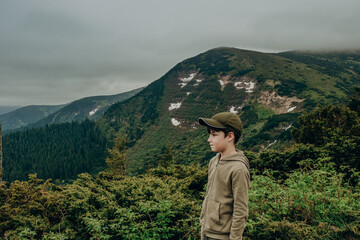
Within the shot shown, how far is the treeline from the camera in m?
80.5

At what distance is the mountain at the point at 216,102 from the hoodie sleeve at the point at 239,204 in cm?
4709

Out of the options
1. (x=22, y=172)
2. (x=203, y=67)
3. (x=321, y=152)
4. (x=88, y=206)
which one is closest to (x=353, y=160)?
(x=321, y=152)

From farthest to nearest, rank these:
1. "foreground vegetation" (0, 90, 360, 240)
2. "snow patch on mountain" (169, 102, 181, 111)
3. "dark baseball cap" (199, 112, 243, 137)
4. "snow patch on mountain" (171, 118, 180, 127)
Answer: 1. "snow patch on mountain" (169, 102, 181, 111)
2. "snow patch on mountain" (171, 118, 180, 127)
3. "foreground vegetation" (0, 90, 360, 240)
4. "dark baseball cap" (199, 112, 243, 137)

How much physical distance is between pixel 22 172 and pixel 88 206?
106m

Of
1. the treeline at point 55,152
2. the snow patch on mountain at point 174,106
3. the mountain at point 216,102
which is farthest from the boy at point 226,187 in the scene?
the snow patch on mountain at point 174,106

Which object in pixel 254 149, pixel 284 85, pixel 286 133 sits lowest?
pixel 254 149

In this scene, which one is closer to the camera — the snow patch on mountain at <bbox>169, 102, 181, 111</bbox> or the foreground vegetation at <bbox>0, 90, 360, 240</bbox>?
the foreground vegetation at <bbox>0, 90, 360, 240</bbox>

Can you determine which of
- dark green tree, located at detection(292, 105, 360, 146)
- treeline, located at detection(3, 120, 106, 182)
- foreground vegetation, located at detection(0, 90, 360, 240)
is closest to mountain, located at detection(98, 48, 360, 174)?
treeline, located at detection(3, 120, 106, 182)

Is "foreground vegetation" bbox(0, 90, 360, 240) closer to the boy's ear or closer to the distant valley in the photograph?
the boy's ear

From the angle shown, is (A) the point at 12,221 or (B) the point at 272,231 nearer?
(B) the point at 272,231

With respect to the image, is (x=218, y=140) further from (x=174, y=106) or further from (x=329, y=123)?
(x=174, y=106)

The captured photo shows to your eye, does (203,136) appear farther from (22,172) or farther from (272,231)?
(22,172)

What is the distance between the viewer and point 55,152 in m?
94.0

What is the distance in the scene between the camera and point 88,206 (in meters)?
5.35
